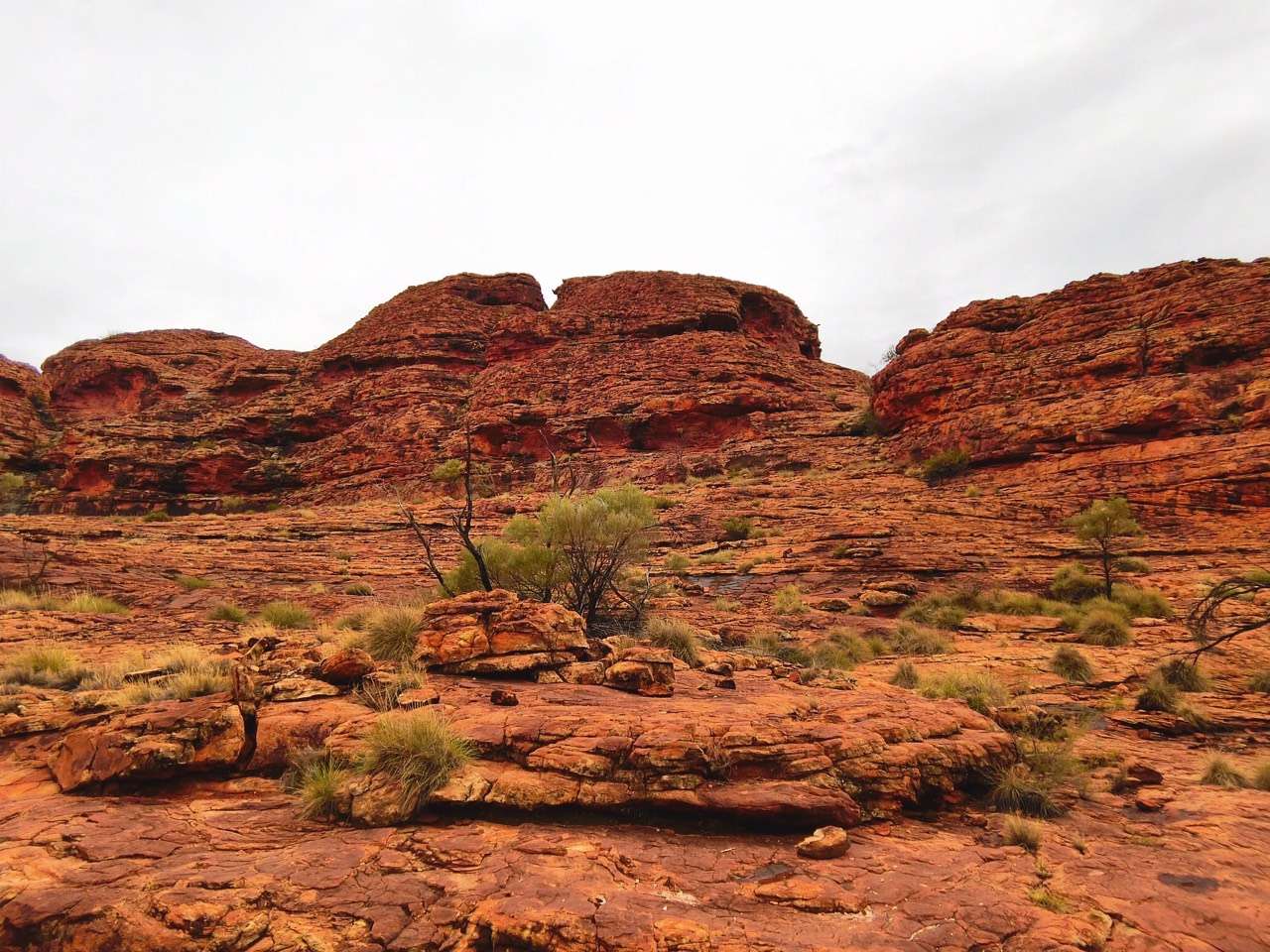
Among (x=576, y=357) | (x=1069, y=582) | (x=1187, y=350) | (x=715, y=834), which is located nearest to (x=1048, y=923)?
(x=715, y=834)

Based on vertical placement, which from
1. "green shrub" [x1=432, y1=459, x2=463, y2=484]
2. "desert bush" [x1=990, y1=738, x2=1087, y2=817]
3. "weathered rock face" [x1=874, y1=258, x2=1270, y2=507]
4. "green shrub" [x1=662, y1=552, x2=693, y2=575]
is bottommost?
"desert bush" [x1=990, y1=738, x2=1087, y2=817]

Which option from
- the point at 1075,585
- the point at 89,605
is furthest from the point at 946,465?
the point at 89,605

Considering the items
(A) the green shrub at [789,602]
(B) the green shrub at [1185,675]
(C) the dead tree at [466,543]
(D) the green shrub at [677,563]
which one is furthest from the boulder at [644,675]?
(D) the green shrub at [677,563]

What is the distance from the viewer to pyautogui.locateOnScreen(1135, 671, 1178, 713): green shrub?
8445mm

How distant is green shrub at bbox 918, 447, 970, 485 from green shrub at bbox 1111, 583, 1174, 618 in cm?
1005

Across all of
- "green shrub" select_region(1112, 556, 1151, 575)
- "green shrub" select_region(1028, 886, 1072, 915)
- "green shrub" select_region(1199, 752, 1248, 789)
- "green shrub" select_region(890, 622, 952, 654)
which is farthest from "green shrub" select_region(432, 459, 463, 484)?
"green shrub" select_region(1112, 556, 1151, 575)

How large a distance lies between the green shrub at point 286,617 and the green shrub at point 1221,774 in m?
14.3

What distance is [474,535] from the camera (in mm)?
21625

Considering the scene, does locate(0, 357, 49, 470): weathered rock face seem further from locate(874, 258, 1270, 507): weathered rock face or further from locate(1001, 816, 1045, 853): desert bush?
locate(874, 258, 1270, 507): weathered rock face

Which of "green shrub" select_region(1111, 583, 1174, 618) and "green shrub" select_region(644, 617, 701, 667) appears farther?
"green shrub" select_region(1111, 583, 1174, 618)

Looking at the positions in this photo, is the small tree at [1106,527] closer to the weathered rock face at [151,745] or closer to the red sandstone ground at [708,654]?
the red sandstone ground at [708,654]

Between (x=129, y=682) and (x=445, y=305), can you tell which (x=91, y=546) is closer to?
(x=129, y=682)

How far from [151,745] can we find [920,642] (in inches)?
492

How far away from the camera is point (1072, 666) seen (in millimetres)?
10078
